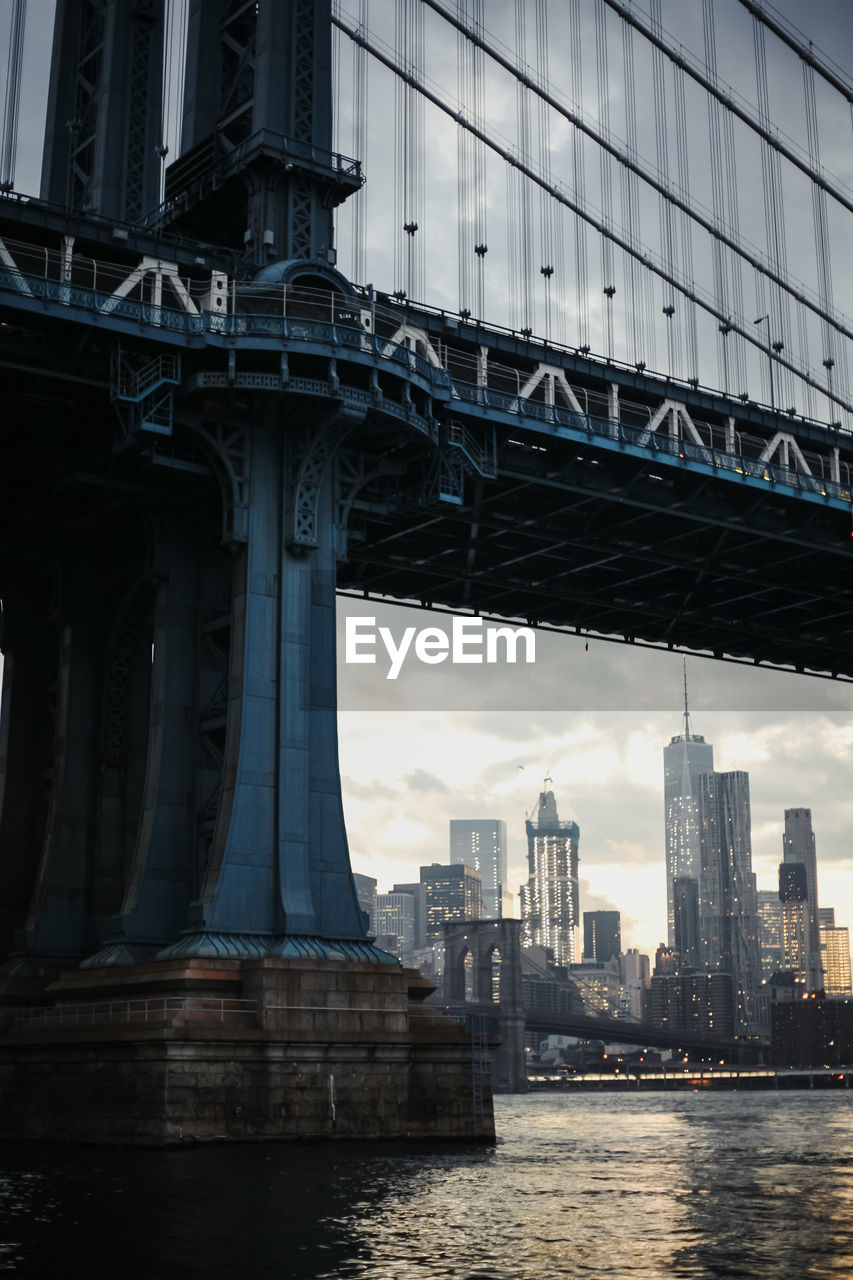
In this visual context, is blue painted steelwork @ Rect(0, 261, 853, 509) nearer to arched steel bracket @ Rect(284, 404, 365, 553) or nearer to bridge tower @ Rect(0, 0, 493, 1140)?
bridge tower @ Rect(0, 0, 493, 1140)

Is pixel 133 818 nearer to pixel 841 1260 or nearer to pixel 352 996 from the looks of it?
pixel 352 996

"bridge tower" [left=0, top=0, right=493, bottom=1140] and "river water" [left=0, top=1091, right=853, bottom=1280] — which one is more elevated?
"bridge tower" [left=0, top=0, right=493, bottom=1140]

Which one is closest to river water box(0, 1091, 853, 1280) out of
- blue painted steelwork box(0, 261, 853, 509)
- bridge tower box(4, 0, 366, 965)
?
bridge tower box(4, 0, 366, 965)

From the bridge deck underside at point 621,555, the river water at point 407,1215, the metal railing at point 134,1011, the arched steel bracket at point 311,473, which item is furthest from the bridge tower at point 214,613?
the river water at point 407,1215

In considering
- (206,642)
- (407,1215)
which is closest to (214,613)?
(206,642)

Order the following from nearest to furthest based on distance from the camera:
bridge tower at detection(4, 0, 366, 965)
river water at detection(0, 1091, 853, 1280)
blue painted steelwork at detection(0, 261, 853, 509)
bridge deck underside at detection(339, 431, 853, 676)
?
river water at detection(0, 1091, 853, 1280), blue painted steelwork at detection(0, 261, 853, 509), bridge tower at detection(4, 0, 366, 965), bridge deck underside at detection(339, 431, 853, 676)

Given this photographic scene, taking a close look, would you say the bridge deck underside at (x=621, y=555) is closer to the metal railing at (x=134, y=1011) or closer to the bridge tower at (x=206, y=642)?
the bridge tower at (x=206, y=642)

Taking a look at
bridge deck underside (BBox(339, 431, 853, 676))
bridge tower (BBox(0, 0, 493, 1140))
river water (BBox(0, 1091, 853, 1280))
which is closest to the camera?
river water (BBox(0, 1091, 853, 1280))
